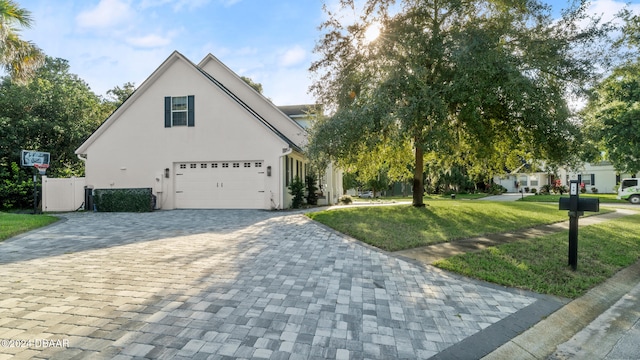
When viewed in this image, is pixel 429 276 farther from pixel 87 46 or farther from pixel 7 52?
pixel 7 52

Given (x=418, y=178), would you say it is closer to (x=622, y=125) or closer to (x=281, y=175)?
(x=281, y=175)

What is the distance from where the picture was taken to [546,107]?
8758mm

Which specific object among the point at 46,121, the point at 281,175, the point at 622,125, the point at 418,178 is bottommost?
the point at 418,178

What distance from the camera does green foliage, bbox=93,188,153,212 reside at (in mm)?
12852

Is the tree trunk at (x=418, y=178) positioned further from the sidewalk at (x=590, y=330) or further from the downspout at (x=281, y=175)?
the sidewalk at (x=590, y=330)

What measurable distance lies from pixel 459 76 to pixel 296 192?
8.27m

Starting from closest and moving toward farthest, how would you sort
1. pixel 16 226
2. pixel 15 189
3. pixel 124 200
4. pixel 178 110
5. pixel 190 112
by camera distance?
pixel 16 226
pixel 124 200
pixel 190 112
pixel 178 110
pixel 15 189

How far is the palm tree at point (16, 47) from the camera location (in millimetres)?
10672

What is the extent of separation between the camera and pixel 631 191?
20.1m

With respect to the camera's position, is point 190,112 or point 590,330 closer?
point 590,330

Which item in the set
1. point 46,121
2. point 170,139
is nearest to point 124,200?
point 170,139

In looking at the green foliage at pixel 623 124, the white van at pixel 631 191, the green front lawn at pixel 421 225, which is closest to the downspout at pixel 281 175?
the green front lawn at pixel 421 225

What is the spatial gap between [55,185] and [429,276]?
17.2m

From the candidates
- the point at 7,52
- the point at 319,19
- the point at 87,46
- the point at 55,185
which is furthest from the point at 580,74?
the point at 55,185
